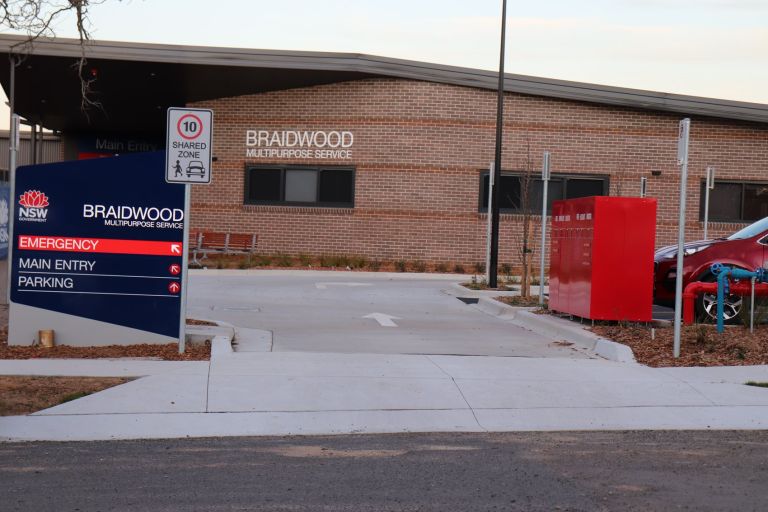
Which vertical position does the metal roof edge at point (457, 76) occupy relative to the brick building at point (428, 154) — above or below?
above

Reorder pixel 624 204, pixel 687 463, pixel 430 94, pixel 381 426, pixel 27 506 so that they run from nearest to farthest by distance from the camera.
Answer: pixel 27 506 < pixel 687 463 < pixel 381 426 < pixel 624 204 < pixel 430 94

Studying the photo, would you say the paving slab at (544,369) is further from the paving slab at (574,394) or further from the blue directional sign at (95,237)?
the blue directional sign at (95,237)

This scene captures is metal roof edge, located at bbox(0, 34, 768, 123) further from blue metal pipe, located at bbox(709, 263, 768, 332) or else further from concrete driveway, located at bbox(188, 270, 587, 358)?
blue metal pipe, located at bbox(709, 263, 768, 332)

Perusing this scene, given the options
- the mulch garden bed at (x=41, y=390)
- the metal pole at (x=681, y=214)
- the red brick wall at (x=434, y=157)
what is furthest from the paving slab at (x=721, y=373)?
the red brick wall at (x=434, y=157)

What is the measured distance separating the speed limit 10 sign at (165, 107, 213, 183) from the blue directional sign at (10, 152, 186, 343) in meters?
0.62

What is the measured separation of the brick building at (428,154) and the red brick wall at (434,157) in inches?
1.6

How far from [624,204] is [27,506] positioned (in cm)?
1000

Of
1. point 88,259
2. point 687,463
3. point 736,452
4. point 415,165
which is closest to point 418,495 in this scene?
point 687,463

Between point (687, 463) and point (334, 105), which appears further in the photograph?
point (334, 105)

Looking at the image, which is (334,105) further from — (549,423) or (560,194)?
(549,423)

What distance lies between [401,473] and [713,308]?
30.0 feet

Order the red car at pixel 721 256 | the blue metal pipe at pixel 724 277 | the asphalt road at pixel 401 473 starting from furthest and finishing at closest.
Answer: the red car at pixel 721 256
the blue metal pipe at pixel 724 277
the asphalt road at pixel 401 473

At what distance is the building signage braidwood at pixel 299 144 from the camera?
32219 mm

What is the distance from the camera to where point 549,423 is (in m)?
9.14
